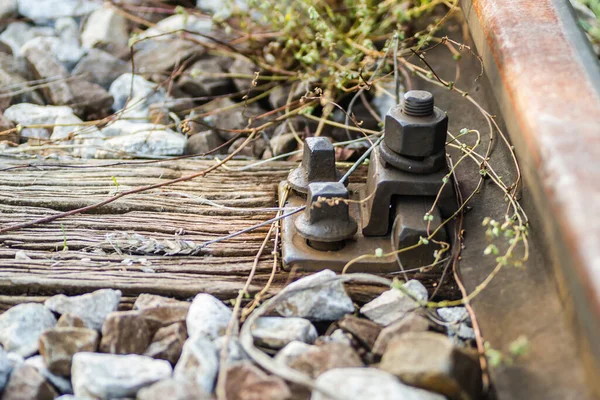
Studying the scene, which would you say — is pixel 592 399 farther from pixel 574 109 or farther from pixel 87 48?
pixel 87 48

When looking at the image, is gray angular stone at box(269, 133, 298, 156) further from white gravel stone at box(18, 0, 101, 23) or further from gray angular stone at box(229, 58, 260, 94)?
white gravel stone at box(18, 0, 101, 23)

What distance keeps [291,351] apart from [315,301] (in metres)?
0.22

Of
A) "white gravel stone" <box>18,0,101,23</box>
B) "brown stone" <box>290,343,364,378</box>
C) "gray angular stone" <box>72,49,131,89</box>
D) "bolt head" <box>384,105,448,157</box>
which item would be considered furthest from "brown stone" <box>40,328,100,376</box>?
"white gravel stone" <box>18,0,101,23</box>

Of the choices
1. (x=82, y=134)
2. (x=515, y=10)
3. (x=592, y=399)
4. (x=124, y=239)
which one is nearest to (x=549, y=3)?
(x=515, y=10)

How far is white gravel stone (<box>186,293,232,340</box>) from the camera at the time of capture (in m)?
1.76

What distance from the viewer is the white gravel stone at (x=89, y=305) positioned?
184cm

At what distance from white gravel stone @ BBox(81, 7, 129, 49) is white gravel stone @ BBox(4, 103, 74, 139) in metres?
0.91

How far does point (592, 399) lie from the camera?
1365 mm

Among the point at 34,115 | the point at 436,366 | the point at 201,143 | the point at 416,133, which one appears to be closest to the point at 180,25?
the point at 34,115

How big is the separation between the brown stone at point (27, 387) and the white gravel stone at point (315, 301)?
590 mm

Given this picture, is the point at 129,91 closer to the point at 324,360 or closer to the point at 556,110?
the point at 324,360

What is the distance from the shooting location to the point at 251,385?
60.3 inches

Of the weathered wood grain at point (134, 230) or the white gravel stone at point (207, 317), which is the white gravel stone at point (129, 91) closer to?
the weathered wood grain at point (134, 230)

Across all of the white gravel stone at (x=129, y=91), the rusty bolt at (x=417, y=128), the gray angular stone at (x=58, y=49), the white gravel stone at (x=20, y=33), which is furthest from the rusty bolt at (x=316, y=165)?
the white gravel stone at (x=20, y=33)
